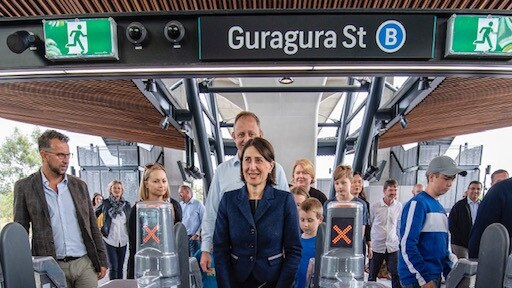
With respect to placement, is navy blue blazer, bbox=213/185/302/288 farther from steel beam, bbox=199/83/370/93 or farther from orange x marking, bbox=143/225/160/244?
steel beam, bbox=199/83/370/93

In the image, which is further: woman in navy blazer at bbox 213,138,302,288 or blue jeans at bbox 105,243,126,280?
blue jeans at bbox 105,243,126,280

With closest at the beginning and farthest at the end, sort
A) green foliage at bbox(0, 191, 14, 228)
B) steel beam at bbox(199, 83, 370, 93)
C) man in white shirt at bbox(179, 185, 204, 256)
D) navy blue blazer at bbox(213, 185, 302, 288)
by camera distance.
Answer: navy blue blazer at bbox(213, 185, 302, 288) < green foliage at bbox(0, 191, 14, 228) < man in white shirt at bbox(179, 185, 204, 256) < steel beam at bbox(199, 83, 370, 93)

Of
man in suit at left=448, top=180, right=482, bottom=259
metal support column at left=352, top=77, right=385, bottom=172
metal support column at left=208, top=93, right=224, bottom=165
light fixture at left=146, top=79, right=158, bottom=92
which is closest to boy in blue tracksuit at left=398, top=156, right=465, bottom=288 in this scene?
man in suit at left=448, top=180, right=482, bottom=259

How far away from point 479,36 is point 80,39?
2.72m

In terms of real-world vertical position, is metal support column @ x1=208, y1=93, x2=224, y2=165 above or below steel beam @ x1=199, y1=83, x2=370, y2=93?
below

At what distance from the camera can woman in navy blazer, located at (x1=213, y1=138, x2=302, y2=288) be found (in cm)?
170

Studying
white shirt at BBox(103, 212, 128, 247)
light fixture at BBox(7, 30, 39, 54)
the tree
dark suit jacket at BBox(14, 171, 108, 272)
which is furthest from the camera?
the tree

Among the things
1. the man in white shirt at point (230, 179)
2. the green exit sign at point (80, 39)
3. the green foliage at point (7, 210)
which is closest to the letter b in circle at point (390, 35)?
the man in white shirt at point (230, 179)

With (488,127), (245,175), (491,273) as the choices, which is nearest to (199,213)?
(245,175)

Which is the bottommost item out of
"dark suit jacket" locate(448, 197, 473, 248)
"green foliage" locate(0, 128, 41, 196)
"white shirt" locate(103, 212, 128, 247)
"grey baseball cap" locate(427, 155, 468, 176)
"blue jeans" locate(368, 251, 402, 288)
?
"blue jeans" locate(368, 251, 402, 288)

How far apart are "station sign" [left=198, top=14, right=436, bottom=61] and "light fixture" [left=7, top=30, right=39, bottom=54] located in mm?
1141

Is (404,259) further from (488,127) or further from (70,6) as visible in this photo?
(488,127)

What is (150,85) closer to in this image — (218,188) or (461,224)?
(218,188)

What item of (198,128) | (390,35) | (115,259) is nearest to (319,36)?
(390,35)
